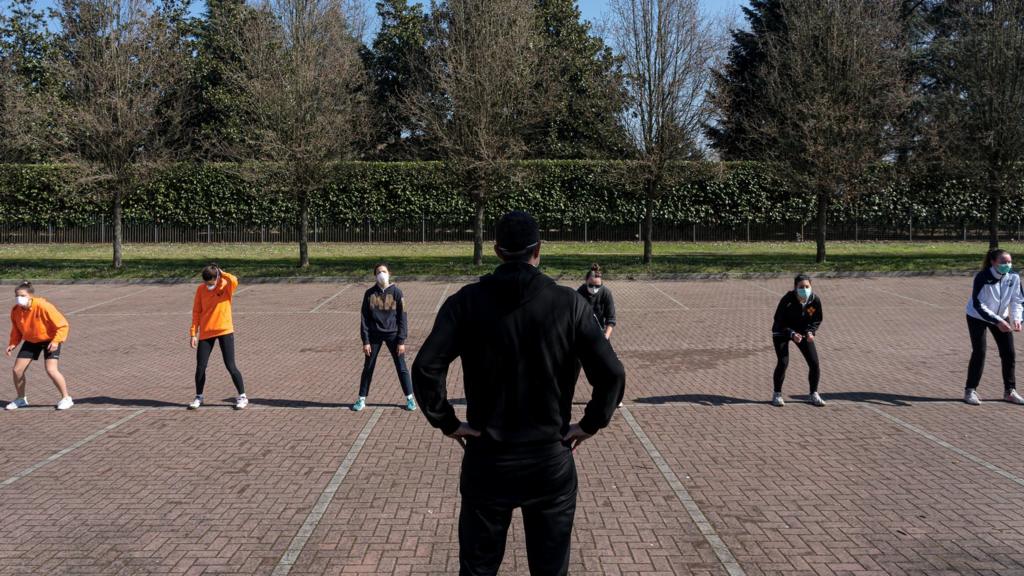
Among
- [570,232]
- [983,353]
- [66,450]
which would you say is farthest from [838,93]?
[66,450]

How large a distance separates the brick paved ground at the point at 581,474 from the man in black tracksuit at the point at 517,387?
190 centimetres

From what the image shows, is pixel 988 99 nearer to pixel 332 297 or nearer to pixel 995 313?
pixel 995 313

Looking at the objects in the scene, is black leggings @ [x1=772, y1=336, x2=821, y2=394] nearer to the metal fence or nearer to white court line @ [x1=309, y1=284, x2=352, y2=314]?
white court line @ [x1=309, y1=284, x2=352, y2=314]

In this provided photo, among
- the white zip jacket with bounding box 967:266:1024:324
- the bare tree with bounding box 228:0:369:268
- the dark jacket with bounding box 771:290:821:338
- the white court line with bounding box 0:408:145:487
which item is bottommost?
the white court line with bounding box 0:408:145:487

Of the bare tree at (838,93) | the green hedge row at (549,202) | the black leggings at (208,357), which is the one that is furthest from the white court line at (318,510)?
the green hedge row at (549,202)

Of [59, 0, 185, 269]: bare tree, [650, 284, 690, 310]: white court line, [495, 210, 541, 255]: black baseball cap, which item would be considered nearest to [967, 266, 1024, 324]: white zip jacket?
[495, 210, 541, 255]: black baseball cap

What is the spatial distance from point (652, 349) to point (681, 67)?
51.7 ft

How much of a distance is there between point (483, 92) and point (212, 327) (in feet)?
56.8

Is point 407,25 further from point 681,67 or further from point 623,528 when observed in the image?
point 623,528

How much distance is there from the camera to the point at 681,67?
85.6ft

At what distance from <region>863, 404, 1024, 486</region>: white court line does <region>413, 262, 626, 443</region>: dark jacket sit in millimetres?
5235

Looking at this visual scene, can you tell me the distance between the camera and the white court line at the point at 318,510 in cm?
505

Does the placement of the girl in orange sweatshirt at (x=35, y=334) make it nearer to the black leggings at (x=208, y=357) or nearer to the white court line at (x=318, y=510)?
the black leggings at (x=208, y=357)

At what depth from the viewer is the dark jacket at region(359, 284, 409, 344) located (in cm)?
917
